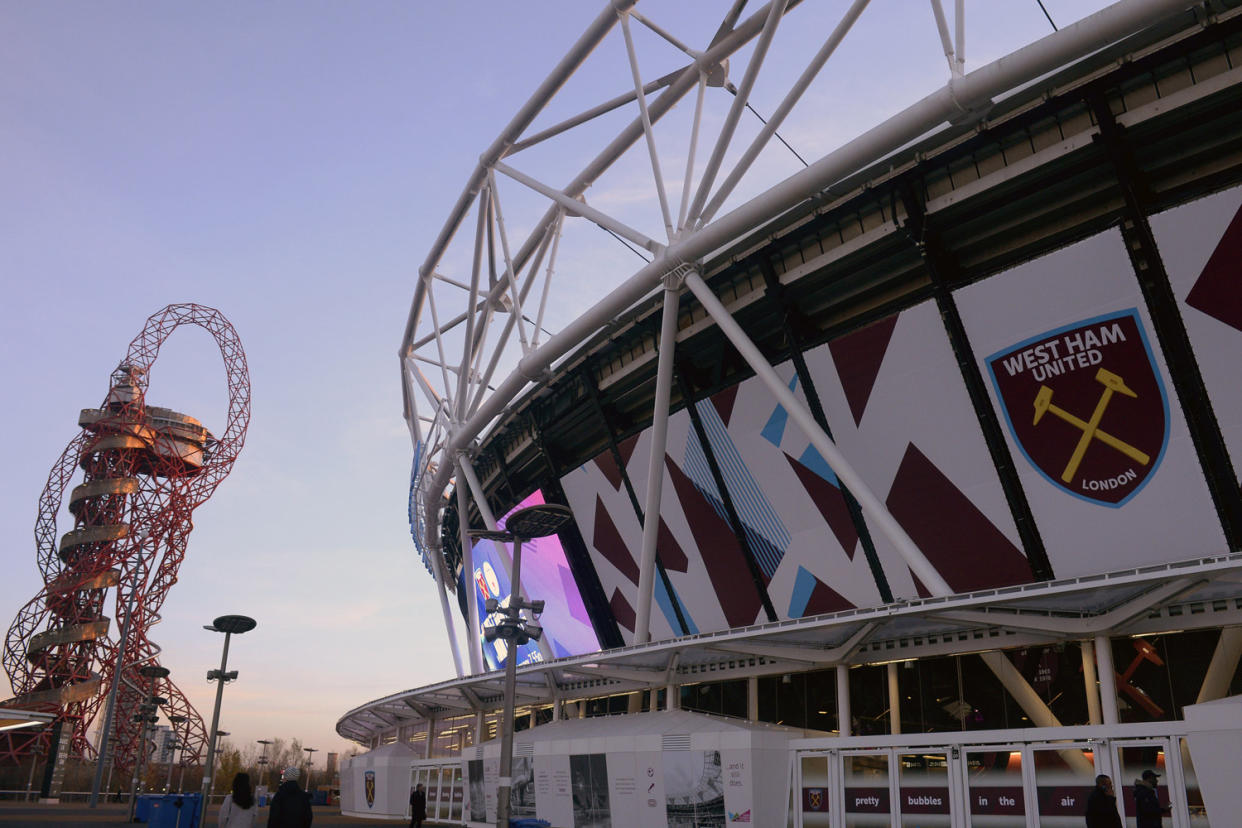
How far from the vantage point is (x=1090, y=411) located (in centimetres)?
1708

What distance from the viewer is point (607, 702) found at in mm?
28484

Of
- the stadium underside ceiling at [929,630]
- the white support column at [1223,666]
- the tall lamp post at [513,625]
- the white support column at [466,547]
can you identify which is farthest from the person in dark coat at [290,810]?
the white support column at [466,547]

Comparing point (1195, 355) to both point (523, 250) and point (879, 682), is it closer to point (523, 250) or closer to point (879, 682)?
point (879, 682)

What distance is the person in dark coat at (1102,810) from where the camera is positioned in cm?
1202

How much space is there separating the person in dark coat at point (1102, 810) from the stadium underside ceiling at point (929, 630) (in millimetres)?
2895

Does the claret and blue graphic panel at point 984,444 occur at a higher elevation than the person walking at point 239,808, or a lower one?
higher

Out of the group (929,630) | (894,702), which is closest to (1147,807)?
(929,630)

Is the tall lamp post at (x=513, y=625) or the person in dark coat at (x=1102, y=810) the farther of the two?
the tall lamp post at (x=513, y=625)

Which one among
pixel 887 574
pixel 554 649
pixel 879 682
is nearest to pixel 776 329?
pixel 887 574

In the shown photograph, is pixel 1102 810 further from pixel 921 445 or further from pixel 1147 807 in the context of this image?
pixel 921 445

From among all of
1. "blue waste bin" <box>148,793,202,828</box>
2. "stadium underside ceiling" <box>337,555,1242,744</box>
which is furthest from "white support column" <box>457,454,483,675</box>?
"blue waste bin" <box>148,793,202,828</box>

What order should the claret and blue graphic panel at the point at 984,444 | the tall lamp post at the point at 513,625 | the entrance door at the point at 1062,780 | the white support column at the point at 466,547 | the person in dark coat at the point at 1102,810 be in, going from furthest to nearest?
the white support column at the point at 466,547 → the tall lamp post at the point at 513,625 → the claret and blue graphic panel at the point at 984,444 → the entrance door at the point at 1062,780 → the person in dark coat at the point at 1102,810

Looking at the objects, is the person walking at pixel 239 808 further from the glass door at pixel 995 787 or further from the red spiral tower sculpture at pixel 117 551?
the red spiral tower sculpture at pixel 117 551

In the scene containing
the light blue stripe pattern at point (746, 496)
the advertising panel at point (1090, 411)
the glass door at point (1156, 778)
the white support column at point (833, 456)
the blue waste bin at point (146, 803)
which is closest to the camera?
the glass door at point (1156, 778)
